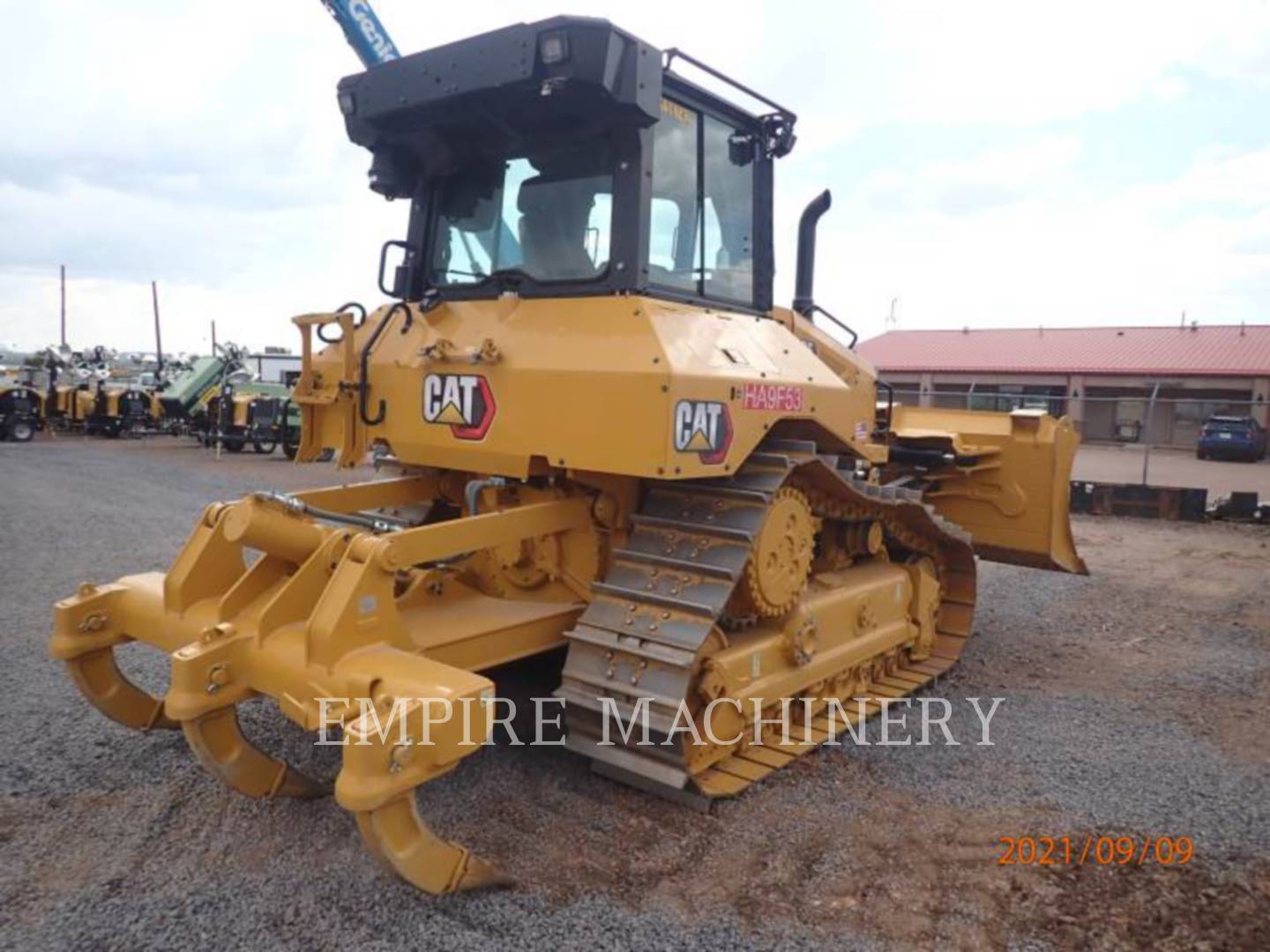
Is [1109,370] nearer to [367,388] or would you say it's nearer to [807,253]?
[807,253]

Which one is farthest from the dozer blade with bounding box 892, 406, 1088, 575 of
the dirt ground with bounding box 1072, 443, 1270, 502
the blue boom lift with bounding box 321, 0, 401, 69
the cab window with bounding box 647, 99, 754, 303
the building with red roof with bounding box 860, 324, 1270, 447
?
the building with red roof with bounding box 860, 324, 1270, 447

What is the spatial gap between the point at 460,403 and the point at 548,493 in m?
0.58

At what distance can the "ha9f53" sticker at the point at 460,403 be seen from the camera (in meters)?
4.09

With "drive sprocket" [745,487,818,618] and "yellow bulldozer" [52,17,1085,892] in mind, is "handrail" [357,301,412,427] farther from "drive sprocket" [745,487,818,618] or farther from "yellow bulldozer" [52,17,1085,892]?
"drive sprocket" [745,487,818,618]

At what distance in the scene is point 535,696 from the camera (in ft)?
15.8

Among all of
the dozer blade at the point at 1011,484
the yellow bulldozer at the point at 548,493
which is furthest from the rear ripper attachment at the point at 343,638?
the dozer blade at the point at 1011,484

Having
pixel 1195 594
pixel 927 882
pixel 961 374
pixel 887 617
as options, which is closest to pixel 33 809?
pixel 927 882

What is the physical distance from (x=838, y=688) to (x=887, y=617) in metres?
0.61

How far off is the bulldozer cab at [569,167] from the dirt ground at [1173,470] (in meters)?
13.3

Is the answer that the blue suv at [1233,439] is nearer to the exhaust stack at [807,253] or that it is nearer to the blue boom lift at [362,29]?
the exhaust stack at [807,253]

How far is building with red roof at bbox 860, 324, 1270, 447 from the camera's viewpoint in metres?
28.4

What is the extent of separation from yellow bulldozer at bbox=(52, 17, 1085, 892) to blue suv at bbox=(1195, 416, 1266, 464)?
930 inches

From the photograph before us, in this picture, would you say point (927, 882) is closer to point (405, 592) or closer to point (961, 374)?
point (405, 592)

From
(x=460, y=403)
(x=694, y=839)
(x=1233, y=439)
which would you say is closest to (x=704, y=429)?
→ (x=460, y=403)
